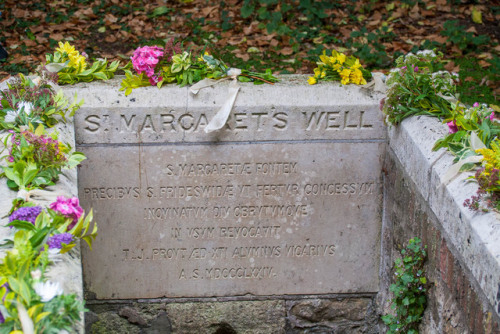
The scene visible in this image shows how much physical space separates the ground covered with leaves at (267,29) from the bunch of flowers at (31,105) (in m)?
2.66

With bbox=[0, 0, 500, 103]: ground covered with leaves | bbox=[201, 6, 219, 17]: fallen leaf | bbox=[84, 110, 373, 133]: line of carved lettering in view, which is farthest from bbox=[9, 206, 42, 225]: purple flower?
bbox=[201, 6, 219, 17]: fallen leaf

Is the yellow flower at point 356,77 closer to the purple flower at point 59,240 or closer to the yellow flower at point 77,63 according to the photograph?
the yellow flower at point 77,63

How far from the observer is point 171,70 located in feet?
11.8

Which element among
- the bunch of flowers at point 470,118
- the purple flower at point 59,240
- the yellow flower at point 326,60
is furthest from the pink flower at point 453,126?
the purple flower at point 59,240

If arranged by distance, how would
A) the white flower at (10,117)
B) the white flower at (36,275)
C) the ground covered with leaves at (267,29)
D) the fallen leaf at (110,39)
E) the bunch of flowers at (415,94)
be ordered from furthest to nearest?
the fallen leaf at (110,39), the ground covered with leaves at (267,29), the bunch of flowers at (415,94), the white flower at (10,117), the white flower at (36,275)

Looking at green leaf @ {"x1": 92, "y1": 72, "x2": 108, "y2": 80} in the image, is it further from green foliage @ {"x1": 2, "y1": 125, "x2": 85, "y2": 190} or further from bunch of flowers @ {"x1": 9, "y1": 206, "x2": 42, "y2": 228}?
bunch of flowers @ {"x1": 9, "y1": 206, "x2": 42, "y2": 228}

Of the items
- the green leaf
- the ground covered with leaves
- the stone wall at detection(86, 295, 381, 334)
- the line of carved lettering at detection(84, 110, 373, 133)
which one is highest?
the green leaf

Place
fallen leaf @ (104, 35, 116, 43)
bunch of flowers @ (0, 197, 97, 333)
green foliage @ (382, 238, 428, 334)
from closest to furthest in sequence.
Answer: bunch of flowers @ (0, 197, 97, 333) < green foliage @ (382, 238, 428, 334) < fallen leaf @ (104, 35, 116, 43)

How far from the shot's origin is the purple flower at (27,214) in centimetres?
235

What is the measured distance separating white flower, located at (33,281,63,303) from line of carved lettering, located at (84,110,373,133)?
66.6 inches

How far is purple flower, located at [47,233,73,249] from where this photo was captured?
7.32 feet

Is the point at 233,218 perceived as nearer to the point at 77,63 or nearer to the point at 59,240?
the point at 77,63

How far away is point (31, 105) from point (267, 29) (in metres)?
3.65

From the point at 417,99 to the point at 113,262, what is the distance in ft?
6.53
